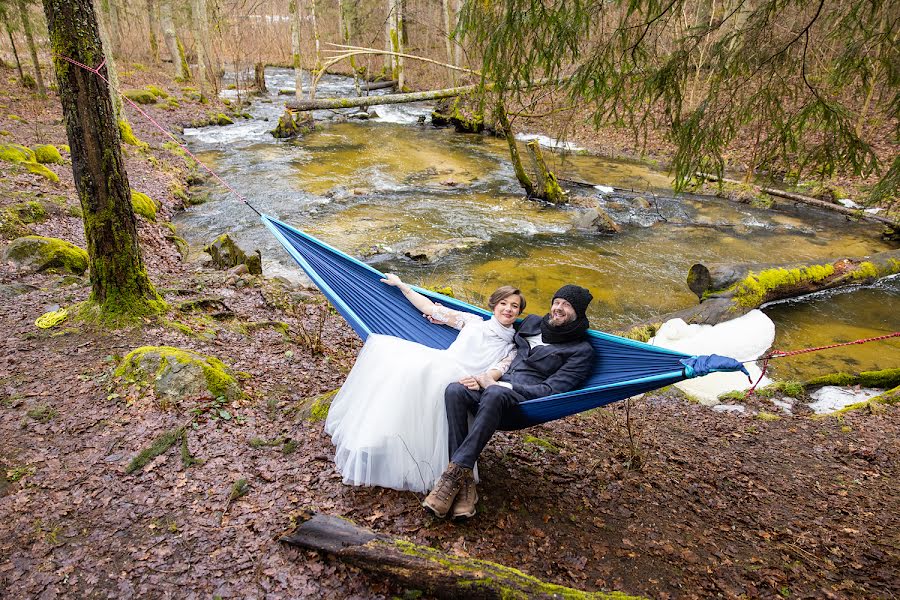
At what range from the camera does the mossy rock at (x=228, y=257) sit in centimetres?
525

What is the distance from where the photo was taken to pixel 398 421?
2156mm

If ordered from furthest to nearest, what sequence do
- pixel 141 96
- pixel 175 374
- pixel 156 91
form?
pixel 156 91, pixel 141 96, pixel 175 374

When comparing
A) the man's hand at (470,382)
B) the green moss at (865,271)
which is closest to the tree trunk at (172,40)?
the man's hand at (470,382)

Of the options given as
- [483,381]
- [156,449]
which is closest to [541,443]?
[483,381]

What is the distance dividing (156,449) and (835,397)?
4460mm

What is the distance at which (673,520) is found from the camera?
7.77 feet

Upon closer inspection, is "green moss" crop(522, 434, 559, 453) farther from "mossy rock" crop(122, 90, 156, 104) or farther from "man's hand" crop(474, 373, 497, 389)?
"mossy rock" crop(122, 90, 156, 104)

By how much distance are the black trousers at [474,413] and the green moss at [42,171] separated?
6.23 meters

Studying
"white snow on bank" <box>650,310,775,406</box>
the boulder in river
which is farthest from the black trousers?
the boulder in river

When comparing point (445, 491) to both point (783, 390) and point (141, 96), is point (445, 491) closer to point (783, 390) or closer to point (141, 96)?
point (783, 390)

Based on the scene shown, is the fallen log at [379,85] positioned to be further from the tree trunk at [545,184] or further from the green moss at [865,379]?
the green moss at [865,379]

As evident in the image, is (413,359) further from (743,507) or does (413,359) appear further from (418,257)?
(418,257)

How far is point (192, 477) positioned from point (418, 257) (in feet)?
14.6

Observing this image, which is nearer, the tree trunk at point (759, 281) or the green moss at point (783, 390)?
the green moss at point (783, 390)
